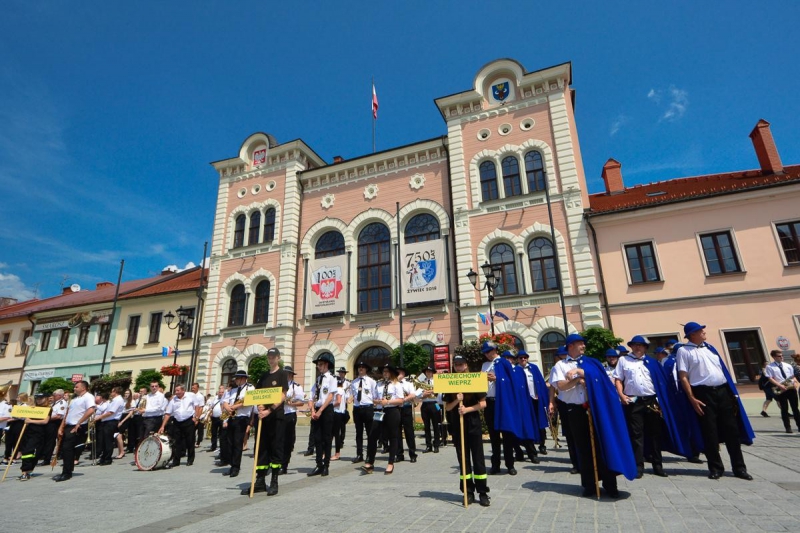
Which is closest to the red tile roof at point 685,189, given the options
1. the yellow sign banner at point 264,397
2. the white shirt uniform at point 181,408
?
the yellow sign banner at point 264,397

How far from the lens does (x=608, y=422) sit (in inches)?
219

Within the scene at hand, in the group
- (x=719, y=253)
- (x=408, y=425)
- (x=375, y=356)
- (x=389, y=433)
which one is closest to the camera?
(x=389, y=433)

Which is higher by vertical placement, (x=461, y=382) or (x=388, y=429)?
(x=461, y=382)

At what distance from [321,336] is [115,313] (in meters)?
16.8

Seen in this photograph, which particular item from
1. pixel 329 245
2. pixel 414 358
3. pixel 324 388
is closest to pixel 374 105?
pixel 329 245

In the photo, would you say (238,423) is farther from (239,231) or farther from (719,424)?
(239,231)

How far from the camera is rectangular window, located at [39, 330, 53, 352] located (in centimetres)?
3231

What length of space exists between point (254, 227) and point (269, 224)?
1.18 metres

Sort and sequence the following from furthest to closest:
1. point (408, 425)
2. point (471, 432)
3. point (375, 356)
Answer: point (375, 356)
point (408, 425)
point (471, 432)

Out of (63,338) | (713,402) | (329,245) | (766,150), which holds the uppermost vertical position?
(766,150)

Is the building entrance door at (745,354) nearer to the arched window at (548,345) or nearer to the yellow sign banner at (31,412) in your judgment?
the arched window at (548,345)

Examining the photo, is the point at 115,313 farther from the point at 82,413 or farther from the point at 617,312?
the point at 617,312

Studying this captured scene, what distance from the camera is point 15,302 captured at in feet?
152

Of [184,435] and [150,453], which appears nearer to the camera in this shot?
[150,453]
